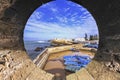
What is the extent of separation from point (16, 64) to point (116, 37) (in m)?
1.78

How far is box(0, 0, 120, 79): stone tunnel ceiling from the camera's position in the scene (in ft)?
6.51

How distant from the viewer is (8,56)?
2242mm

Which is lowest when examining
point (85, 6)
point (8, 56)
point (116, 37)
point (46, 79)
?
point (46, 79)

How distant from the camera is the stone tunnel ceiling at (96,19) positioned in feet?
6.51

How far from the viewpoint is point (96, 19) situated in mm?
2521

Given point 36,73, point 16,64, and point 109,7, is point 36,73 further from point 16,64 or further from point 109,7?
point 109,7

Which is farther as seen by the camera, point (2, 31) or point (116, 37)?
point (2, 31)

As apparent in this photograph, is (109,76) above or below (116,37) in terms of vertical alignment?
below

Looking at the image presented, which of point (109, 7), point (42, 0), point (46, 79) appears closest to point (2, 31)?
point (42, 0)

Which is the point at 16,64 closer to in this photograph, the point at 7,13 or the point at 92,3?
the point at 7,13

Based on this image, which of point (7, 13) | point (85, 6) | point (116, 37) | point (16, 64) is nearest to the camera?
point (116, 37)

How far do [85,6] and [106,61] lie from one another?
1.17 meters

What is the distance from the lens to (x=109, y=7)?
202 centimetres

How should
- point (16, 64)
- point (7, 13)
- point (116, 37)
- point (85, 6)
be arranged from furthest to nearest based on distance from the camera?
point (85, 6) < point (16, 64) < point (7, 13) < point (116, 37)
